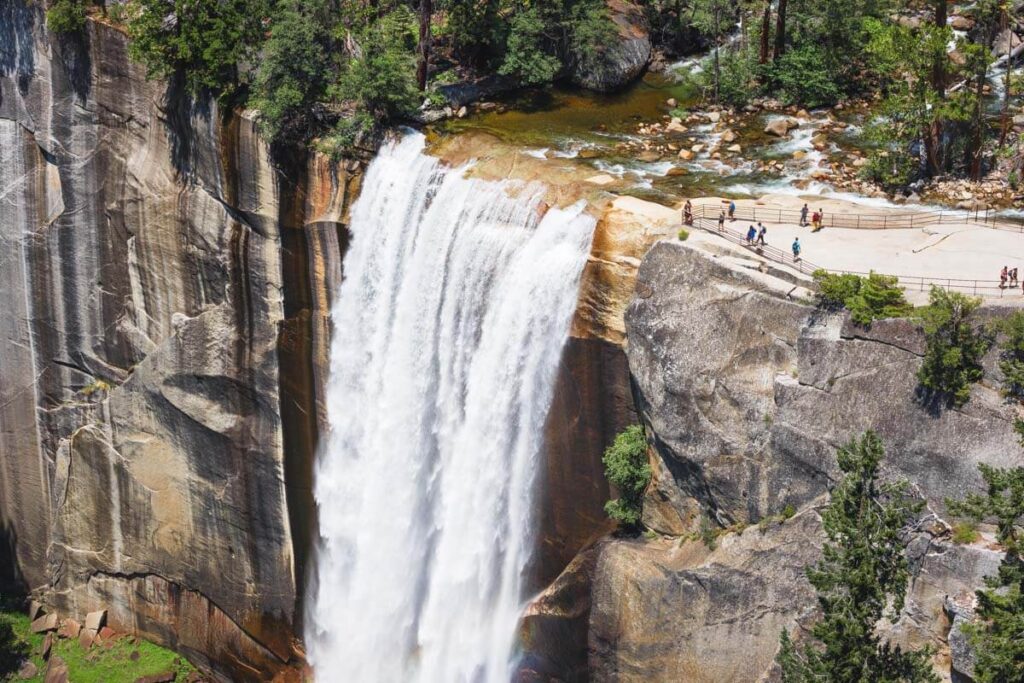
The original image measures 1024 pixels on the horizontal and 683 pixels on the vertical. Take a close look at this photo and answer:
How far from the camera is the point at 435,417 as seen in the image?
40.8 metres

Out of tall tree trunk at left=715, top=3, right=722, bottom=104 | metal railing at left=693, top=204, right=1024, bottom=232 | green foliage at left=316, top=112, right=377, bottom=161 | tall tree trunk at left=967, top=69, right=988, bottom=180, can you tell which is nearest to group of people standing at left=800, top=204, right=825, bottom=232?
metal railing at left=693, top=204, right=1024, bottom=232

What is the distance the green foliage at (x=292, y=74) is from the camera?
139 ft

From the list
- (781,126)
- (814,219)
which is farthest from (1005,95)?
(814,219)

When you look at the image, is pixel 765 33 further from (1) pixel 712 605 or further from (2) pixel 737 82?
(1) pixel 712 605

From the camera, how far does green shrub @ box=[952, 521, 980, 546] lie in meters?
28.4

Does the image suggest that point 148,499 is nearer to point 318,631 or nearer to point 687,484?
point 318,631

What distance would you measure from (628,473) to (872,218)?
33.8ft

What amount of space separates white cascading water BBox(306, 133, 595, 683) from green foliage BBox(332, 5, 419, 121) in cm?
157

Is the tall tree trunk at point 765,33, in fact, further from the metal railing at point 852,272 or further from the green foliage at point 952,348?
the green foliage at point 952,348

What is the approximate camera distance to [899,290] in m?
30.6

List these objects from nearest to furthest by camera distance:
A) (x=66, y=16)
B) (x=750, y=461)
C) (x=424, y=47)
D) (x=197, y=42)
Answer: (x=750, y=461) → (x=197, y=42) → (x=424, y=47) → (x=66, y=16)

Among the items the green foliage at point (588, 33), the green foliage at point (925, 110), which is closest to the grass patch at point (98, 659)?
the green foliage at point (588, 33)

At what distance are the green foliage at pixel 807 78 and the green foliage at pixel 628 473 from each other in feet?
63.1

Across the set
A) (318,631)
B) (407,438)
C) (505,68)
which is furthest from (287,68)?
(318,631)
